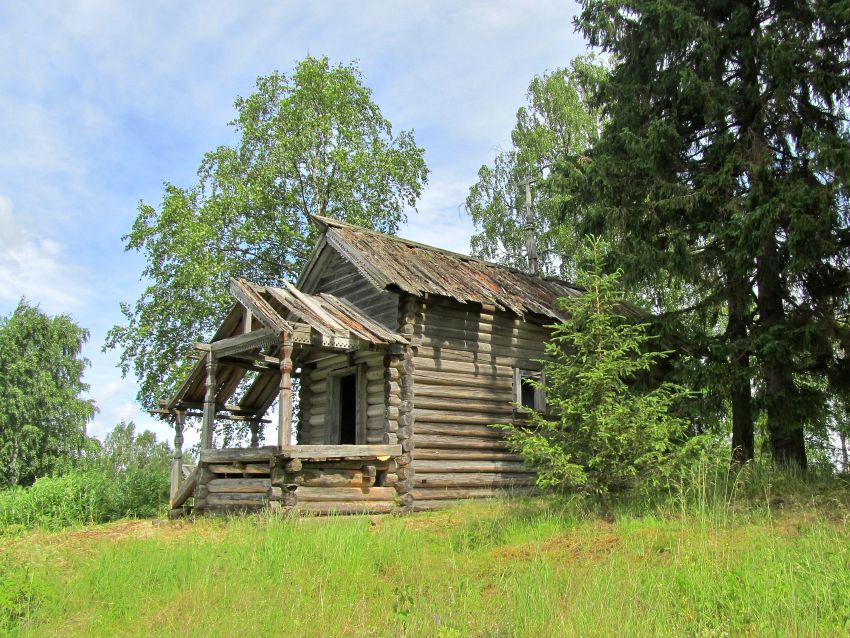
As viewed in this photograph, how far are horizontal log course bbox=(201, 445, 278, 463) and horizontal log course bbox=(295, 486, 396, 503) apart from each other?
914 millimetres

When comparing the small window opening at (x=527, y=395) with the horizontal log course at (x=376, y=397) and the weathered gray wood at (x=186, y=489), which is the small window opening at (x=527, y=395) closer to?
the horizontal log course at (x=376, y=397)

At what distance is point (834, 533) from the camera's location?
8258 mm

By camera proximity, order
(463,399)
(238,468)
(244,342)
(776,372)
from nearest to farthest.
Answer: (776,372)
(238,468)
(244,342)
(463,399)

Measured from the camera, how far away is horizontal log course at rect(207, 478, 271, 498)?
44.7ft

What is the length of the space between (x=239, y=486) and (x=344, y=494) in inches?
91.2

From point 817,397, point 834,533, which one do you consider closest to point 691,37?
point 817,397

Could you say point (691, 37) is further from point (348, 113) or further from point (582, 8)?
point (348, 113)

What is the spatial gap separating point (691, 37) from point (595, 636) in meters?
13.1

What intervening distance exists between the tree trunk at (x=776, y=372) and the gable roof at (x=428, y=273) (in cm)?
429

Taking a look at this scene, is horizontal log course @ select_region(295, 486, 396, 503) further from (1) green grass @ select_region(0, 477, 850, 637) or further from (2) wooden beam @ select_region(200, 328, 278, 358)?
(2) wooden beam @ select_region(200, 328, 278, 358)

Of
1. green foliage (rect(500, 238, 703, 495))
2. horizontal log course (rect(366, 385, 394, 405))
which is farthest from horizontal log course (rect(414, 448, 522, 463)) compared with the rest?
green foliage (rect(500, 238, 703, 495))

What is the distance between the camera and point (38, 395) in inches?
1548

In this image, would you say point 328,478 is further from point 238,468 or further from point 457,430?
point 457,430

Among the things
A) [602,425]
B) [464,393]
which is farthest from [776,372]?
[464,393]
